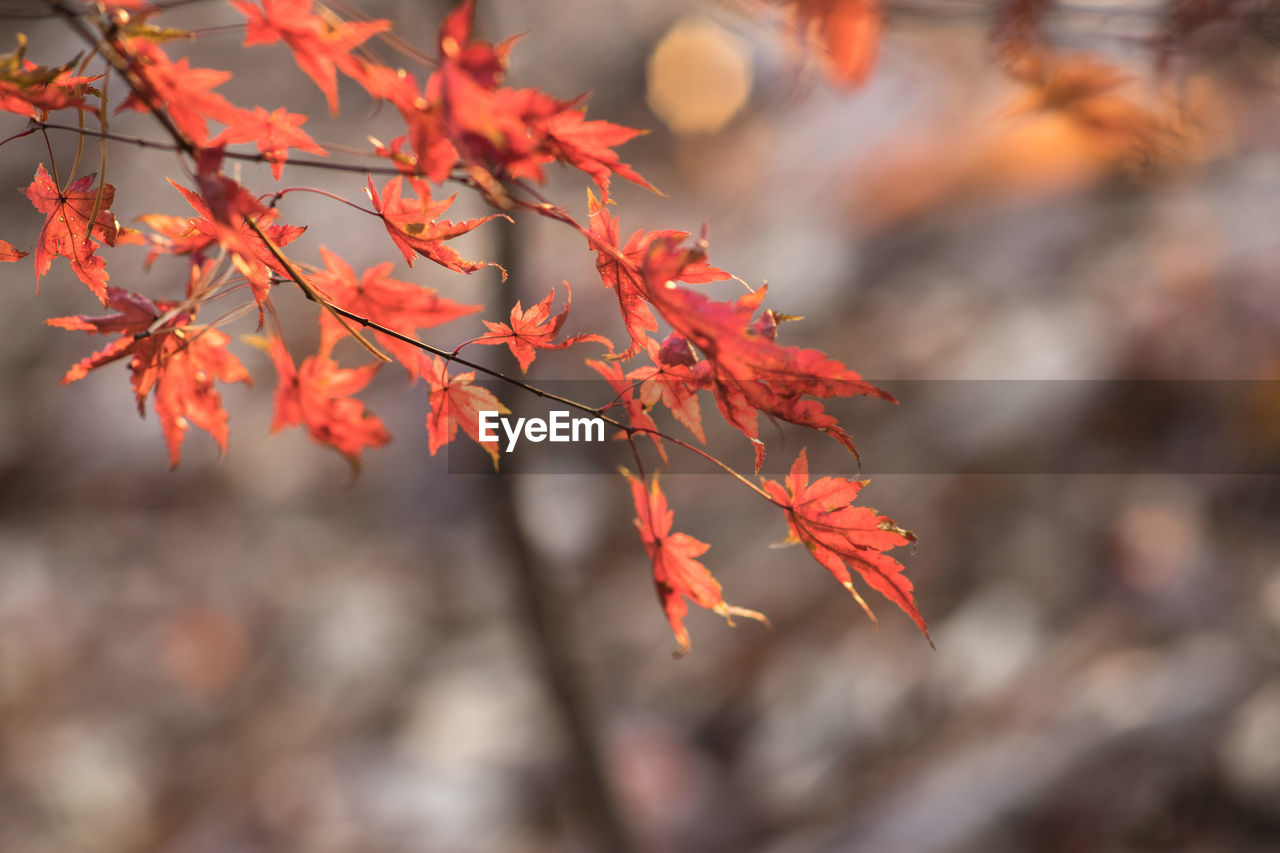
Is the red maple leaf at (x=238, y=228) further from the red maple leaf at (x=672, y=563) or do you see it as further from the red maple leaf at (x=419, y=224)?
the red maple leaf at (x=672, y=563)

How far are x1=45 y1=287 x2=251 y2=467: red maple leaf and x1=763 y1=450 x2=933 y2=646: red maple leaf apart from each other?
474mm

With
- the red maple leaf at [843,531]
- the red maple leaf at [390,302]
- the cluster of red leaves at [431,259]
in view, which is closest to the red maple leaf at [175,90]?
the cluster of red leaves at [431,259]

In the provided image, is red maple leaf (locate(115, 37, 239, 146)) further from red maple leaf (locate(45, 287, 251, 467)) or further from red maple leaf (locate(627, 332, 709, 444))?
red maple leaf (locate(627, 332, 709, 444))

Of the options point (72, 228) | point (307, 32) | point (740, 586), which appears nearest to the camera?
point (307, 32)

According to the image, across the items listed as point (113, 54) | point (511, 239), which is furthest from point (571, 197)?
point (113, 54)

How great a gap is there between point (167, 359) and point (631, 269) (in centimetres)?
39

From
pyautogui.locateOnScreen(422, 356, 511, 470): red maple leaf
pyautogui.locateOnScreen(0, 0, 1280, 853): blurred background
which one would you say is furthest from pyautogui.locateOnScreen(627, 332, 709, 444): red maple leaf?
pyautogui.locateOnScreen(0, 0, 1280, 853): blurred background

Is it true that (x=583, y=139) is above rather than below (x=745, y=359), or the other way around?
above

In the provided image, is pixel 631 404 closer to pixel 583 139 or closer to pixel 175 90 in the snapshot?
pixel 583 139

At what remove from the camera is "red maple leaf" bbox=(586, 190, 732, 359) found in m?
0.53

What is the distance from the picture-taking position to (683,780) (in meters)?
2.40

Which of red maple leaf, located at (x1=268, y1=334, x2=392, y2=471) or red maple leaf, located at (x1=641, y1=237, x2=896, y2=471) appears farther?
red maple leaf, located at (x1=268, y1=334, x2=392, y2=471)

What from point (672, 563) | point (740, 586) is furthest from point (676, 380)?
point (740, 586)

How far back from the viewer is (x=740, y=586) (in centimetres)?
273
